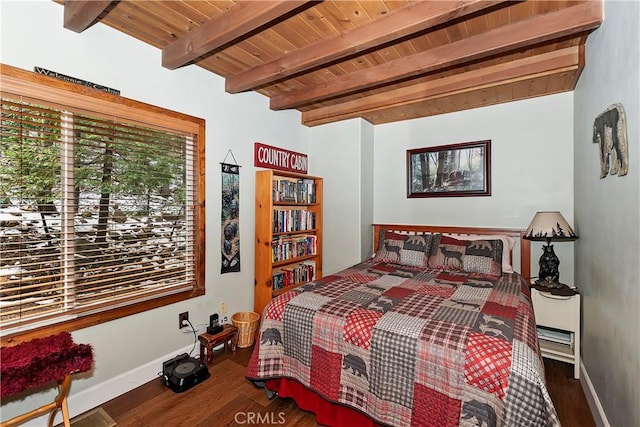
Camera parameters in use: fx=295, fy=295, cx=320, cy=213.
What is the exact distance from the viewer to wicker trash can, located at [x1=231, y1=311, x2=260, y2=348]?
2734 millimetres

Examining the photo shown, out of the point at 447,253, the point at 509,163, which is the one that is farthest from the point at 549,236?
the point at 509,163

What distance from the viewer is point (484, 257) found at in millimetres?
2652

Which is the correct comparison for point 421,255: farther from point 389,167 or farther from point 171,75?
point 171,75

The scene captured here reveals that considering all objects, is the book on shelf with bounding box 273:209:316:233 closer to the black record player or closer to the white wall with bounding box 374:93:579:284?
the white wall with bounding box 374:93:579:284

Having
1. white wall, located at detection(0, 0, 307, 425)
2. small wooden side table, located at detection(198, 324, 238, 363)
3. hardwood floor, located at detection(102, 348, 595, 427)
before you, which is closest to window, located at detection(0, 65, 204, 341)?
white wall, located at detection(0, 0, 307, 425)

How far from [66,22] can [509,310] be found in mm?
3154

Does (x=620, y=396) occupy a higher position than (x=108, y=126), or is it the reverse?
(x=108, y=126)

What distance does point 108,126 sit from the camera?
203cm

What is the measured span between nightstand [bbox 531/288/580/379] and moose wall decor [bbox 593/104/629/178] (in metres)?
1.07

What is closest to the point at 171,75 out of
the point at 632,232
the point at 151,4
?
the point at 151,4

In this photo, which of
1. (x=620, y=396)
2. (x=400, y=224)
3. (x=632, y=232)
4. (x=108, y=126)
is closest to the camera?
(x=632, y=232)

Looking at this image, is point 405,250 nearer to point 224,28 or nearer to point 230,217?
point 230,217

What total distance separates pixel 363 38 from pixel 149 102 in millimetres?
1636

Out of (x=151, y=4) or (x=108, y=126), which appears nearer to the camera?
(x=151, y=4)
